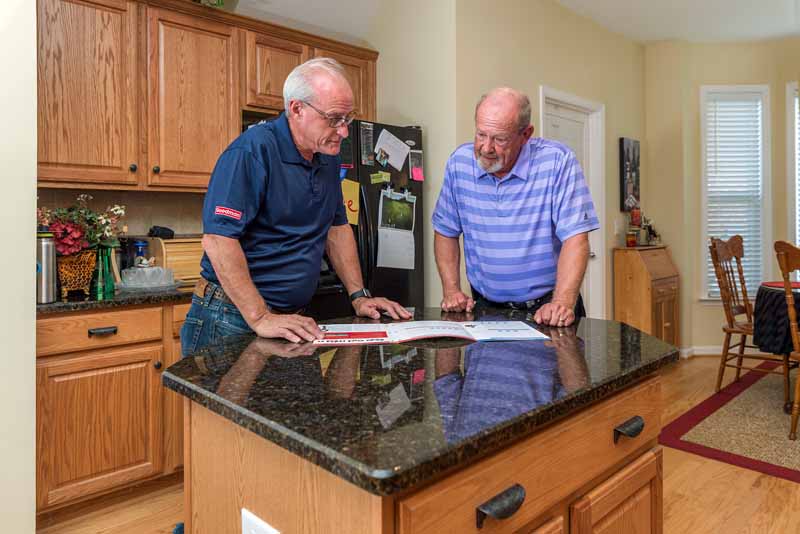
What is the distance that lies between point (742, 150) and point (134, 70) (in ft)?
16.4

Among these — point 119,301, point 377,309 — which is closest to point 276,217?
point 377,309

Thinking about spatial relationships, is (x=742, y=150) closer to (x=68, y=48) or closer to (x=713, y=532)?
(x=713, y=532)

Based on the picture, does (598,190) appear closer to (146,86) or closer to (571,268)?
(571,268)

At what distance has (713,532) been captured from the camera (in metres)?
2.25

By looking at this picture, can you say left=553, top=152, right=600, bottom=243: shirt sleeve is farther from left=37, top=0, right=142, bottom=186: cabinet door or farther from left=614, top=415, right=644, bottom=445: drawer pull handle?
left=37, top=0, right=142, bottom=186: cabinet door

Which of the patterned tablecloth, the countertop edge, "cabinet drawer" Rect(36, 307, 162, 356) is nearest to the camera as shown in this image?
the countertop edge

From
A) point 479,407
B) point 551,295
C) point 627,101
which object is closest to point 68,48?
point 551,295

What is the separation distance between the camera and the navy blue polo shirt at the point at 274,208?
1.40 meters

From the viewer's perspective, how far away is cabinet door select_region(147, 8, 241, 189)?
2754 millimetres

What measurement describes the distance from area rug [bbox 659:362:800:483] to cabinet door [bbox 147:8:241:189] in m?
2.87

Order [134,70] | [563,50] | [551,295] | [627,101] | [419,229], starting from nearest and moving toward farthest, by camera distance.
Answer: [551,295] → [134,70] → [419,229] → [563,50] → [627,101]

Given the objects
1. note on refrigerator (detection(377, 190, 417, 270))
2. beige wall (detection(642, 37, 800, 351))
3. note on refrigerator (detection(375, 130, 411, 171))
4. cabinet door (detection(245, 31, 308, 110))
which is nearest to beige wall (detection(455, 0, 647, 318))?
beige wall (detection(642, 37, 800, 351))

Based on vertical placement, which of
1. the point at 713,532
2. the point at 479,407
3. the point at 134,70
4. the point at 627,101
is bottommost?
the point at 713,532

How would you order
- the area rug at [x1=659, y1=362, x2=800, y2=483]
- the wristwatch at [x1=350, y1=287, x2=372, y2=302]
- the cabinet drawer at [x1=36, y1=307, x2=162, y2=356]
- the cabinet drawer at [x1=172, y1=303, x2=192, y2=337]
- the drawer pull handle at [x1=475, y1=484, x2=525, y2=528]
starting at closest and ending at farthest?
the drawer pull handle at [x1=475, y1=484, x2=525, y2=528] → the wristwatch at [x1=350, y1=287, x2=372, y2=302] → the cabinet drawer at [x1=36, y1=307, x2=162, y2=356] → the cabinet drawer at [x1=172, y1=303, x2=192, y2=337] → the area rug at [x1=659, y1=362, x2=800, y2=483]
